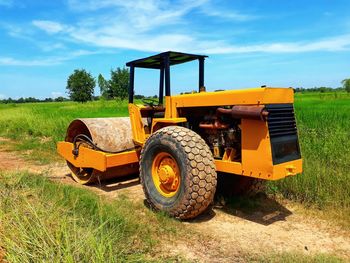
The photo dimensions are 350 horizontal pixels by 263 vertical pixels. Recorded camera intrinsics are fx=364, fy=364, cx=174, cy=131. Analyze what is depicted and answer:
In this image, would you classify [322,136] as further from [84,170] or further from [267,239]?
[84,170]

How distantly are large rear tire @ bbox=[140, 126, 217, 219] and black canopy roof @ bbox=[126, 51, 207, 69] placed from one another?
1.35 m

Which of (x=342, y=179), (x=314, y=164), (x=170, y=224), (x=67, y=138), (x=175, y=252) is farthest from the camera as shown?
(x=67, y=138)

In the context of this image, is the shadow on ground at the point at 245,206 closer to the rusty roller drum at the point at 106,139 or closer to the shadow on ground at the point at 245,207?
the shadow on ground at the point at 245,207

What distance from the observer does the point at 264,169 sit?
13.8ft

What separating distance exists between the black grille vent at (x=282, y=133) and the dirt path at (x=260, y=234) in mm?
884

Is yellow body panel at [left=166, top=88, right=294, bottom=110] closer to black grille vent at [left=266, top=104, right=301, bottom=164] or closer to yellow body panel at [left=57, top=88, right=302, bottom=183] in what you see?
yellow body panel at [left=57, top=88, right=302, bottom=183]

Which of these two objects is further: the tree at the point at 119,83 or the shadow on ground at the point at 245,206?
the tree at the point at 119,83

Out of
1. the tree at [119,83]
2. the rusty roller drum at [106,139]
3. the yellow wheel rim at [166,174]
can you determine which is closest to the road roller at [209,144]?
the yellow wheel rim at [166,174]

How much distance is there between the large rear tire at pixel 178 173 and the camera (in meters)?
4.44

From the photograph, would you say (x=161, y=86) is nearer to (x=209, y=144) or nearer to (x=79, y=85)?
(x=209, y=144)

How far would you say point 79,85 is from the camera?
80.8 metres

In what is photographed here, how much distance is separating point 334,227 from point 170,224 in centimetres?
203

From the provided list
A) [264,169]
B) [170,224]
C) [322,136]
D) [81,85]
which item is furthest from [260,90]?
[81,85]

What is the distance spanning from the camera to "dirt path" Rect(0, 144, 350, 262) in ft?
12.7
